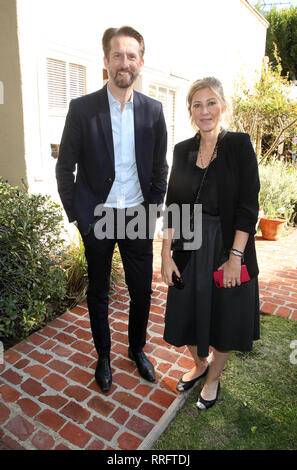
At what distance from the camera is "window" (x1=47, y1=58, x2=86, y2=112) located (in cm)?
420

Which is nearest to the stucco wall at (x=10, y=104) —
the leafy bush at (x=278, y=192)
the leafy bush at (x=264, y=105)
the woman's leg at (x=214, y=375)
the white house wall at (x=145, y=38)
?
the white house wall at (x=145, y=38)

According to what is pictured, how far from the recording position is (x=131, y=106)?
7.98 ft

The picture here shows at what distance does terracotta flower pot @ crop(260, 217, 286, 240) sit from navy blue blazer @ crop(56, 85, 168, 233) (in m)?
4.77

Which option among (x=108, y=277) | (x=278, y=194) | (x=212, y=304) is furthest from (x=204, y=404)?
(x=278, y=194)

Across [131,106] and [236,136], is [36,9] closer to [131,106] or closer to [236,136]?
[131,106]

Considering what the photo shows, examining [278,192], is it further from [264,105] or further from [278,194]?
[264,105]

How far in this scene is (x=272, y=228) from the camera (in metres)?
6.78

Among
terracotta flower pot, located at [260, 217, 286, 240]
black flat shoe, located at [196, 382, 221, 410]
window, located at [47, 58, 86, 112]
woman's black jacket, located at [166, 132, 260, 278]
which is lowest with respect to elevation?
black flat shoe, located at [196, 382, 221, 410]

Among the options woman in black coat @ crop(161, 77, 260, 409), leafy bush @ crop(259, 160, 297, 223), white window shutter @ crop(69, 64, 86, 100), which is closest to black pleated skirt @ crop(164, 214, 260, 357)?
woman in black coat @ crop(161, 77, 260, 409)

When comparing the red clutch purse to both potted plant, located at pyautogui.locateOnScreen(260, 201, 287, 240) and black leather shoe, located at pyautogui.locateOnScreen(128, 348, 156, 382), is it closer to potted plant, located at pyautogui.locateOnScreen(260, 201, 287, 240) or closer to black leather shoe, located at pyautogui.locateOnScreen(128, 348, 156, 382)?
black leather shoe, located at pyautogui.locateOnScreen(128, 348, 156, 382)

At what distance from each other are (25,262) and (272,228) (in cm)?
504

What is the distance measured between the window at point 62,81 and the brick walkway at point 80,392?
2500 mm

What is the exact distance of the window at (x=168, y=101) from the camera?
20.5ft

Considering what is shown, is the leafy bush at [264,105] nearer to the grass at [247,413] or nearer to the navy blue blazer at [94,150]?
the navy blue blazer at [94,150]
